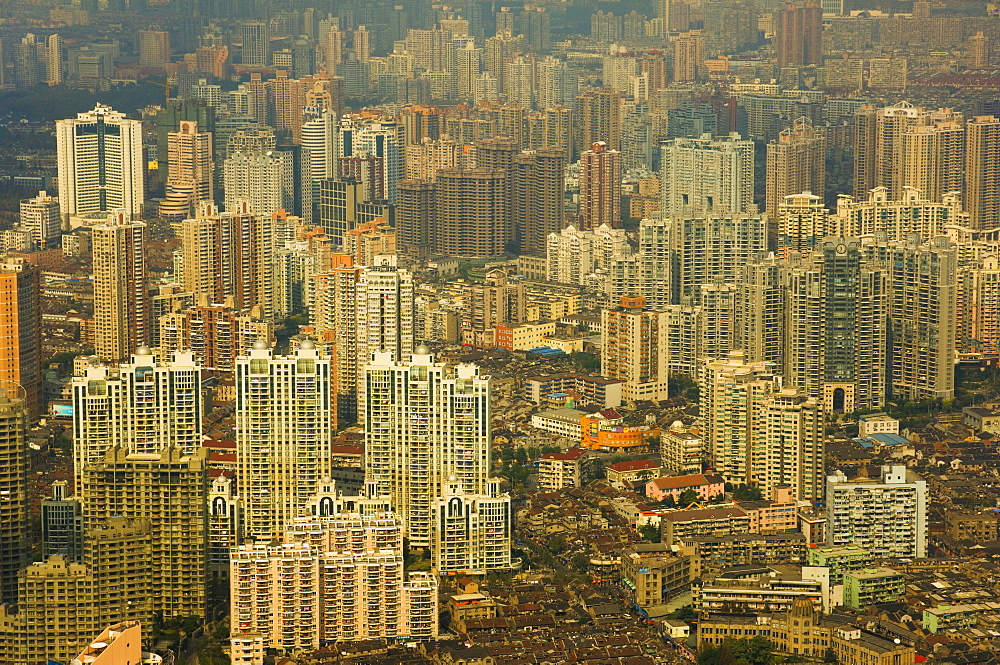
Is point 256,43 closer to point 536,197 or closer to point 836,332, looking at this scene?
point 536,197

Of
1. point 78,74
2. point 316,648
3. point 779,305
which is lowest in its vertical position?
point 316,648

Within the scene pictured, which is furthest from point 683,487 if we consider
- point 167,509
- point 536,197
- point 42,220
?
point 42,220

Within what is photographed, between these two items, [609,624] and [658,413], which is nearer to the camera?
[609,624]

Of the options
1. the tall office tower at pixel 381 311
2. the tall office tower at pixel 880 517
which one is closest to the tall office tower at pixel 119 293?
the tall office tower at pixel 381 311

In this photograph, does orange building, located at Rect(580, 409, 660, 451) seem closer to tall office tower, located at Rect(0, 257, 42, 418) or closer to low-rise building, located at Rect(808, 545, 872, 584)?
low-rise building, located at Rect(808, 545, 872, 584)

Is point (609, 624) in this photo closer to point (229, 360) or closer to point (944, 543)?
point (944, 543)

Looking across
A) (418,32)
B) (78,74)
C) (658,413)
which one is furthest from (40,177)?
(658,413)

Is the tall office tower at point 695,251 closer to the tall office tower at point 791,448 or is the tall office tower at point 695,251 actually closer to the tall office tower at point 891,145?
the tall office tower at point 891,145
